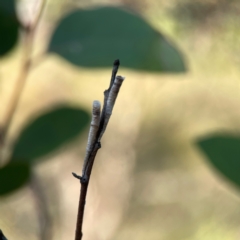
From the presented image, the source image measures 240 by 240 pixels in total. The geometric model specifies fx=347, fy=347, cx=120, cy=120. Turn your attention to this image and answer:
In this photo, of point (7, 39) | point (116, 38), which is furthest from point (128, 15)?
point (7, 39)

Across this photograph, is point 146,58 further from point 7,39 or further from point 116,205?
point 116,205

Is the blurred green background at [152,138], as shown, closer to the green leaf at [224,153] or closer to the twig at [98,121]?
the green leaf at [224,153]

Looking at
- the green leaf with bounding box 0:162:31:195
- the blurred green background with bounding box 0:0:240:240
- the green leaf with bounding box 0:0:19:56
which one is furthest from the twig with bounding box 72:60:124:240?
the blurred green background with bounding box 0:0:240:240

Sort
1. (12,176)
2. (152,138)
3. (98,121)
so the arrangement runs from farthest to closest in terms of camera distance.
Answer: (152,138), (12,176), (98,121)

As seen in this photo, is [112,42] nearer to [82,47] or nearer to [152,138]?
[82,47]

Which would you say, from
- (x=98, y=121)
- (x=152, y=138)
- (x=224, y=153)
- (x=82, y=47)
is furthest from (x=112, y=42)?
(x=152, y=138)

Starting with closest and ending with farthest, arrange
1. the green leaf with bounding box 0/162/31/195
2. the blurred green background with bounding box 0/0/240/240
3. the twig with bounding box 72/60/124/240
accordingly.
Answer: the twig with bounding box 72/60/124/240
the green leaf with bounding box 0/162/31/195
the blurred green background with bounding box 0/0/240/240

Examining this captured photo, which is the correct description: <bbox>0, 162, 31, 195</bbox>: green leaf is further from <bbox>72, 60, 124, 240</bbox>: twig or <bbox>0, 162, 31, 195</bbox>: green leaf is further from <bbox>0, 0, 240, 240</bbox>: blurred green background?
<bbox>0, 0, 240, 240</bbox>: blurred green background
